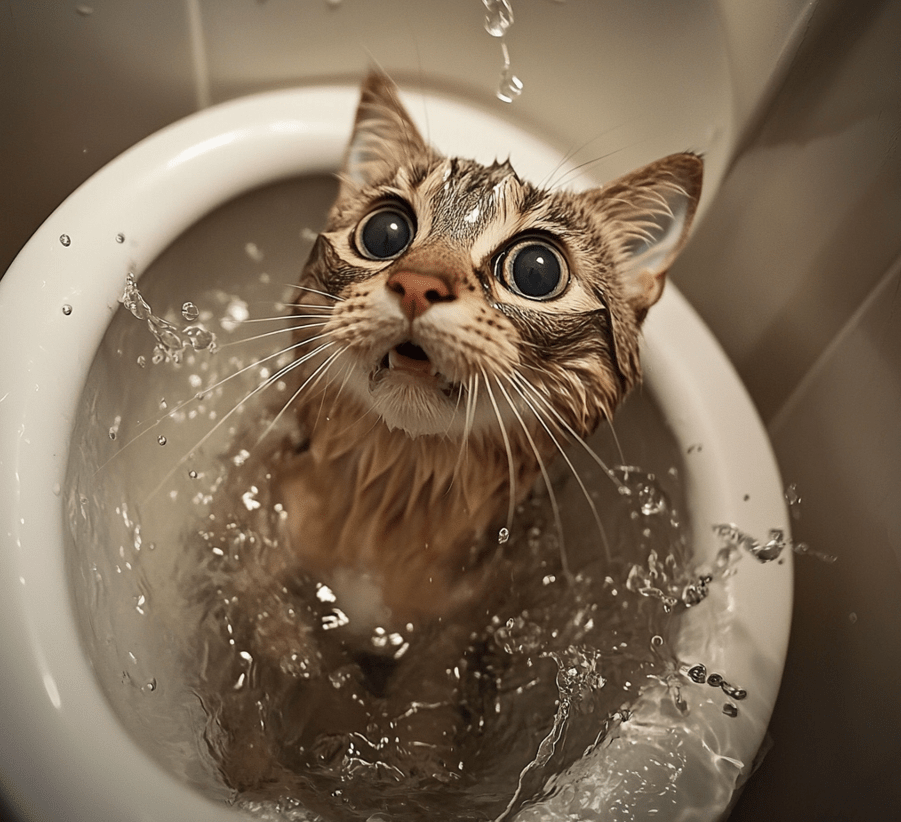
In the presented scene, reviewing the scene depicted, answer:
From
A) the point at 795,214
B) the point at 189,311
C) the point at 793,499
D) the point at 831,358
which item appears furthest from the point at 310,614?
the point at 795,214

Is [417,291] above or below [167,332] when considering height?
above

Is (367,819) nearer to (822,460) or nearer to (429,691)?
(429,691)

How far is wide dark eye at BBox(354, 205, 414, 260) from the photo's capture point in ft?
2.56

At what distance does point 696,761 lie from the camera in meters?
0.73

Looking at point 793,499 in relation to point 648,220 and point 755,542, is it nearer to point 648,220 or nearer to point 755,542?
point 755,542

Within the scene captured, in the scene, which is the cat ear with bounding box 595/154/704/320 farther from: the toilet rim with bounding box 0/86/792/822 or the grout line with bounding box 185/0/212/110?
the grout line with bounding box 185/0/212/110

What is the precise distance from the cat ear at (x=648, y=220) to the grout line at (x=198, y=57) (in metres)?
0.66

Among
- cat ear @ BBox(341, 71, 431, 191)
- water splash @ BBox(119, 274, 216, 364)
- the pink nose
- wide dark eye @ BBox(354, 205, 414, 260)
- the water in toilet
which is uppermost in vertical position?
cat ear @ BBox(341, 71, 431, 191)

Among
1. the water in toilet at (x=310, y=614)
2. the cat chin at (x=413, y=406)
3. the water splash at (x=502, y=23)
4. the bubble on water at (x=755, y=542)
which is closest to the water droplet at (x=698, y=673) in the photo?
the water in toilet at (x=310, y=614)

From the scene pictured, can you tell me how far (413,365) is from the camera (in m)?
0.70

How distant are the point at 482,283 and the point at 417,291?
0.36 feet

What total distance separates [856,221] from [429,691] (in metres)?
0.85

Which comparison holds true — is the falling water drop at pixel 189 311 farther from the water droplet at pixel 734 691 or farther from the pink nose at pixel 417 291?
the water droplet at pixel 734 691

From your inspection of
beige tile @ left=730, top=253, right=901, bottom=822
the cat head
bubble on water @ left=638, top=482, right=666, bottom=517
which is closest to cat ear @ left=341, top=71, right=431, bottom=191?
the cat head
